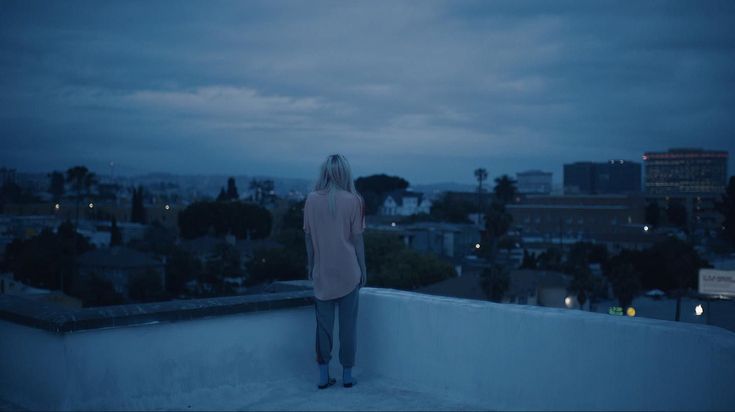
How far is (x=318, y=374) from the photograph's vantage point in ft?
15.0

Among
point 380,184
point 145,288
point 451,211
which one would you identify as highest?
point 380,184

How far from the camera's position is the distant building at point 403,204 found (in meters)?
87.4

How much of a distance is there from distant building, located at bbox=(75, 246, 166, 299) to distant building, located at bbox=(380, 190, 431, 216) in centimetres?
4809

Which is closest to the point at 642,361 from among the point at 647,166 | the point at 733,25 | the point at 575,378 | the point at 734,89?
the point at 575,378

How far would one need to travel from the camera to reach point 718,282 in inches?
858

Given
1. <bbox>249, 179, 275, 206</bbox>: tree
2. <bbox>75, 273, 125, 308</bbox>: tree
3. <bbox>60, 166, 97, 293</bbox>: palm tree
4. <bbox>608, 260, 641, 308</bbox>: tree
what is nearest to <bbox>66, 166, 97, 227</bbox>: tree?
<bbox>60, 166, 97, 293</bbox>: palm tree

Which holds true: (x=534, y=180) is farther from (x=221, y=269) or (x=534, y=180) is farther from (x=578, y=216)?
(x=221, y=269)

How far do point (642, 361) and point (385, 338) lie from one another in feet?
5.73

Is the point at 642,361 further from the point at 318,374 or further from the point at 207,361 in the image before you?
the point at 207,361

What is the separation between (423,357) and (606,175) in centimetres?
11766

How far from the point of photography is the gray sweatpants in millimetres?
4164

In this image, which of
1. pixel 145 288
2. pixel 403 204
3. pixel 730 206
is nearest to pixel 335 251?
pixel 145 288

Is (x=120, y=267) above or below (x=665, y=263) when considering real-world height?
below

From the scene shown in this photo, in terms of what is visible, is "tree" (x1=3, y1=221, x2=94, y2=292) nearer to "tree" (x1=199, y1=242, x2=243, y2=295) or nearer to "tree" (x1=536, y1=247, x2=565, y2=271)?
"tree" (x1=199, y1=242, x2=243, y2=295)
